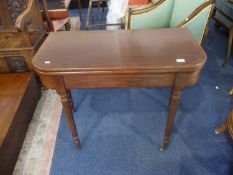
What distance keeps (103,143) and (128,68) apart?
0.75m

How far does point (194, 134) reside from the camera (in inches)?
60.1

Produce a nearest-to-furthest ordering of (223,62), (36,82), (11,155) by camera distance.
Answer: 1. (11,155)
2. (36,82)
3. (223,62)

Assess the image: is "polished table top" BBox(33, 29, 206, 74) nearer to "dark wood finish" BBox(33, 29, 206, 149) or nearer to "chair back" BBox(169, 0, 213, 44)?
"dark wood finish" BBox(33, 29, 206, 149)

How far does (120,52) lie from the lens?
3.55 ft

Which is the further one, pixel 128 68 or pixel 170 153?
pixel 170 153

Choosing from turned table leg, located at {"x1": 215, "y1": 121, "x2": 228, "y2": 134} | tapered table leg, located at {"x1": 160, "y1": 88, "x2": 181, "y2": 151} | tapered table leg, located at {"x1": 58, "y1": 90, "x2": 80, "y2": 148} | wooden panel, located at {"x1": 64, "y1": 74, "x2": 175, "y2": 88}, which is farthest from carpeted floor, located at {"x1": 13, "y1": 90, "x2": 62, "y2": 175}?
turned table leg, located at {"x1": 215, "y1": 121, "x2": 228, "y2": 134}

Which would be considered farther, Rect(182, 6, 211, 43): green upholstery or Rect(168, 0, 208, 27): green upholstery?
Rect(168, 0, 208, 27): green upholstery

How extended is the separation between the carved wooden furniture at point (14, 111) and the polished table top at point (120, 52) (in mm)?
550

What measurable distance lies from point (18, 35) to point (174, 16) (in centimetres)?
146

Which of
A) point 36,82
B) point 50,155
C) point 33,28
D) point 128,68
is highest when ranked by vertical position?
point 128,68

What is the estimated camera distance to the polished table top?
3.15 ft

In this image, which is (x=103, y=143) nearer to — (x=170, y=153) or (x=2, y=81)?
(x=170, y=153)

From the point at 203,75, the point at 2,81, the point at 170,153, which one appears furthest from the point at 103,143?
the point at 203,75

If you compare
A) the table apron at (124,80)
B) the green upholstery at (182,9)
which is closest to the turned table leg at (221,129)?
the table apron at (124,80)
